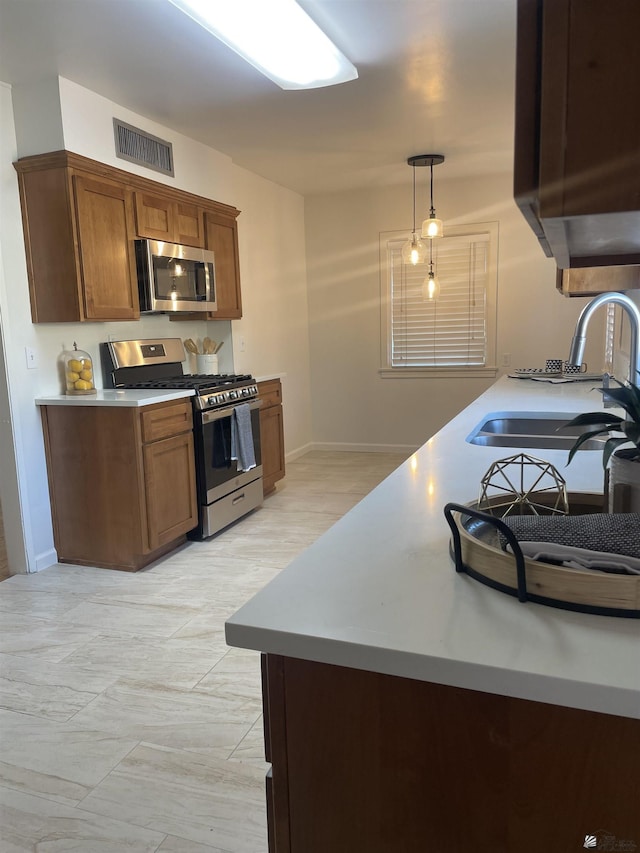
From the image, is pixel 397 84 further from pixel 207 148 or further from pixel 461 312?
pixel 461 312

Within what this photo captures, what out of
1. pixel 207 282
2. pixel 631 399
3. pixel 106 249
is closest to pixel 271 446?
pixel 207 282

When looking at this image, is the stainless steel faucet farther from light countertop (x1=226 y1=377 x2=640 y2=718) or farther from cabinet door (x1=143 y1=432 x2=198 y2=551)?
cabinet door (x1=143 y1=432 x2=198 y2=551)

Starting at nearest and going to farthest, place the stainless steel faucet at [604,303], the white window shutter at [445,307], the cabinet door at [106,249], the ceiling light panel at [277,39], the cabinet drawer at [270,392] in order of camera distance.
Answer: the stainless steel faucet at [604,303]
the ceiling light panel at [277,39]
the cabinet door at [106,249]
the cabinet drawer at [270,392]
the white window shutter at [445,307]

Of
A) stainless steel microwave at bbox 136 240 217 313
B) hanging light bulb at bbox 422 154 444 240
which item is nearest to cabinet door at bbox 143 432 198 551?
stainless steel microwave at bbox 136 240 217 313

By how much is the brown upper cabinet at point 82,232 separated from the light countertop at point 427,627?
2.66m

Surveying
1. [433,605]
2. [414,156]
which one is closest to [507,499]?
[433,605]

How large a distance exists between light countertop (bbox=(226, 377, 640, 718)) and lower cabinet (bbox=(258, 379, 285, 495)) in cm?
350

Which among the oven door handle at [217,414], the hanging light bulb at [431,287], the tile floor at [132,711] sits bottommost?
the tile floor at [132,711]

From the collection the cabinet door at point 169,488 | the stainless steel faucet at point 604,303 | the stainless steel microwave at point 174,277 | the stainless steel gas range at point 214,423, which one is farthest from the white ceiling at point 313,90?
the cabinet door at point 169,488

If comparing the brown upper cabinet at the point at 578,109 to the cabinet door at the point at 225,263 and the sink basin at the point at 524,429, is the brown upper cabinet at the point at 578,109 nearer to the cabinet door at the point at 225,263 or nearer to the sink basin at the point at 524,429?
the sink basin at the point at 524,429

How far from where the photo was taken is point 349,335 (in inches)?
248

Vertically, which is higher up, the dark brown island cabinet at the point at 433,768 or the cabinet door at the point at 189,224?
the cabinet door at the point at 189,224

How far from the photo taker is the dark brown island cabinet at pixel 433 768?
710 millimetres

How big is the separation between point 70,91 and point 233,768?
328cm
